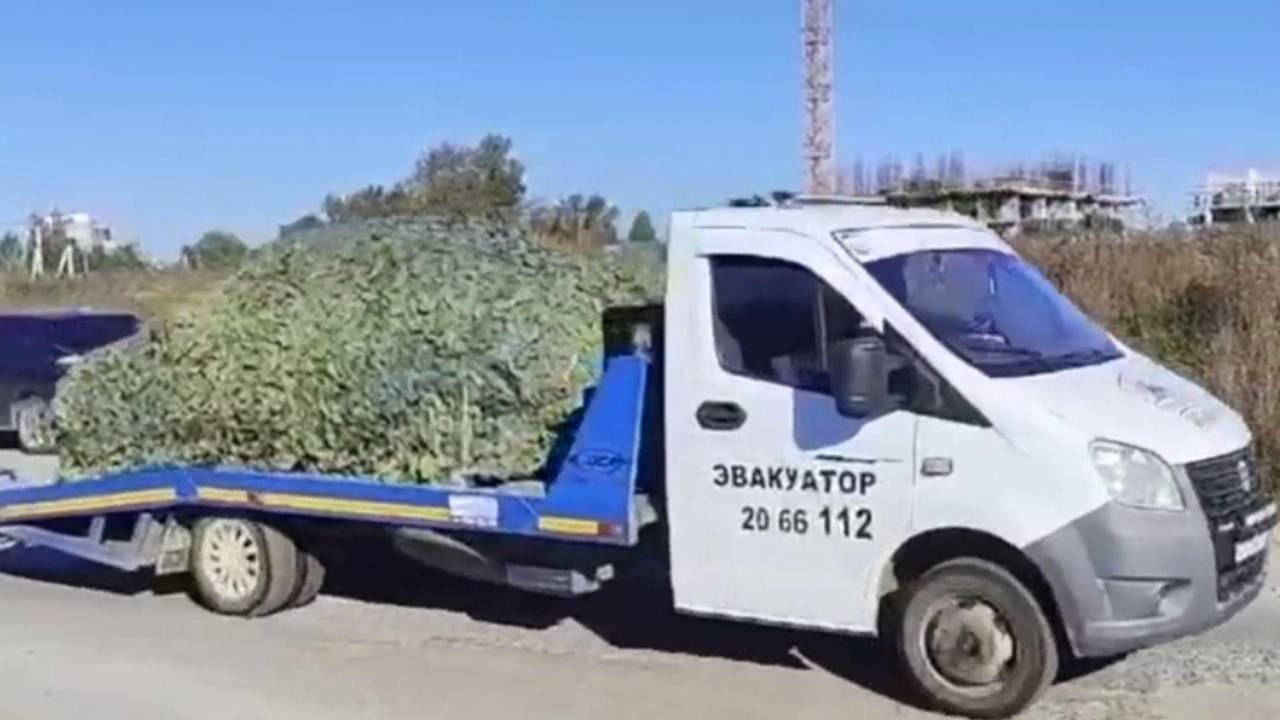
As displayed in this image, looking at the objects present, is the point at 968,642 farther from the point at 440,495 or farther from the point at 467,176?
the point at 467,176

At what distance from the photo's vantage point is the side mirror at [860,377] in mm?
7039

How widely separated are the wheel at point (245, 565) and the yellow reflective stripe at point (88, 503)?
0.93ft

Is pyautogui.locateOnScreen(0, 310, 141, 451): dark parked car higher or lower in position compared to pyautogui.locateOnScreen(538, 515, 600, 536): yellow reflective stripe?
higher

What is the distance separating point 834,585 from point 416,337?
9.74ft

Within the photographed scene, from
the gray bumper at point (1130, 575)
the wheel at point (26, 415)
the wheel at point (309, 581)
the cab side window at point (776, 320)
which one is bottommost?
the wheel at point (309, 581)

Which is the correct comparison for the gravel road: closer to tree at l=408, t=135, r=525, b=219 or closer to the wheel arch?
the wheel arch

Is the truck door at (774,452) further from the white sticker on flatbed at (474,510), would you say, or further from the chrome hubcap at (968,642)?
the white sticker on flatbed at (474,510)

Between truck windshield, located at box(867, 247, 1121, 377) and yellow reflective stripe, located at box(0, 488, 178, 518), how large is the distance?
4.45 m

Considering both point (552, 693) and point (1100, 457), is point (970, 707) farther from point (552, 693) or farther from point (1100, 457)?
point (552, 693)

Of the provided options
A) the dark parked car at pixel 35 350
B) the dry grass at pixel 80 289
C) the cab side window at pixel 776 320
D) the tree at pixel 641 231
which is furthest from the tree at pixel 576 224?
the dry grass at pixel 80 289

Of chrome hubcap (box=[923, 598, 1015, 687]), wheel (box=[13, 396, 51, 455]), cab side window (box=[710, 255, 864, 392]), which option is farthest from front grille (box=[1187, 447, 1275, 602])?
wheel (box=[13, 396, 51, 455])

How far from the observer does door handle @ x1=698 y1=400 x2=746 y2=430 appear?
24.7 ft

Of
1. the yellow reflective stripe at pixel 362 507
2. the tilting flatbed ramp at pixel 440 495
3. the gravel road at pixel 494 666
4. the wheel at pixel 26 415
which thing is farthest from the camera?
the wheel at pixel 26 415

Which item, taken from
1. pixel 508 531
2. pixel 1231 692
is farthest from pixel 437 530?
pixel 1231 692
